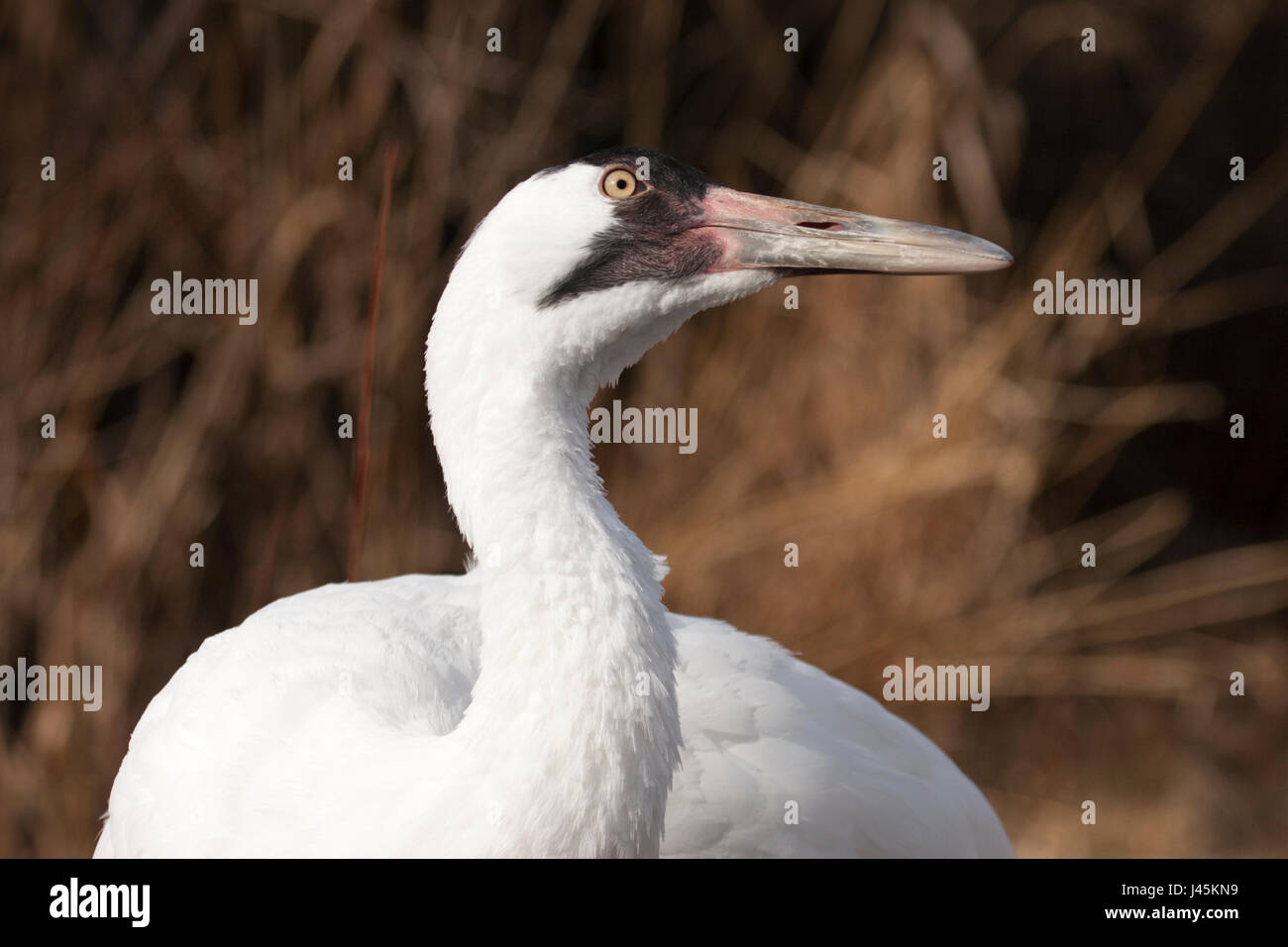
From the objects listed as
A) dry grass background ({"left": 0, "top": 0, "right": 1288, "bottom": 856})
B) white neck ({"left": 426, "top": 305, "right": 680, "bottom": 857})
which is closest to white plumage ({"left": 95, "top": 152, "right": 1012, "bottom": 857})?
white neck ({"left": 426, "top": 305, "right": 680, "bottom": 857})

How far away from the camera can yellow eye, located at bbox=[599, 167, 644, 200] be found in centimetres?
195

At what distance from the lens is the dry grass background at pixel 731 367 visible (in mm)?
3811

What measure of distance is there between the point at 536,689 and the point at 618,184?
27.9 inches

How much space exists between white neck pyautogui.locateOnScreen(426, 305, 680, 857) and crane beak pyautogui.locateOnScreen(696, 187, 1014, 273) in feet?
1.14

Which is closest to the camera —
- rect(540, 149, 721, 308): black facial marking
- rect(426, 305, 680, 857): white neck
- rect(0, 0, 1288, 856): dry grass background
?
rect(426, 305, 680, 857): white neck

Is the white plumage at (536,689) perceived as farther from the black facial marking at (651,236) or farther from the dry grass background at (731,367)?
the dry grass background at (731,367)

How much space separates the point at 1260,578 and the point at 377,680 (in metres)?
3.31

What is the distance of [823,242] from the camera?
6.51 feet

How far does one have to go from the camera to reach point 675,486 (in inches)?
175

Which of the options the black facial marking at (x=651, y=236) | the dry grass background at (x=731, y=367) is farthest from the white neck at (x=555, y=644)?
the dry grass background at (x=731, y=367)

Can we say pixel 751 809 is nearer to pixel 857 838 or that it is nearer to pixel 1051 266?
pixel 857 838

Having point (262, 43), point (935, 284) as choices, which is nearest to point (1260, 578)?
point (935, 284)

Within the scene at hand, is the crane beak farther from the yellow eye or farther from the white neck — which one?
the white neck

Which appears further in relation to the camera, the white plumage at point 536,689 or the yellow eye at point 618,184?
the yellow eye at point 618,184
